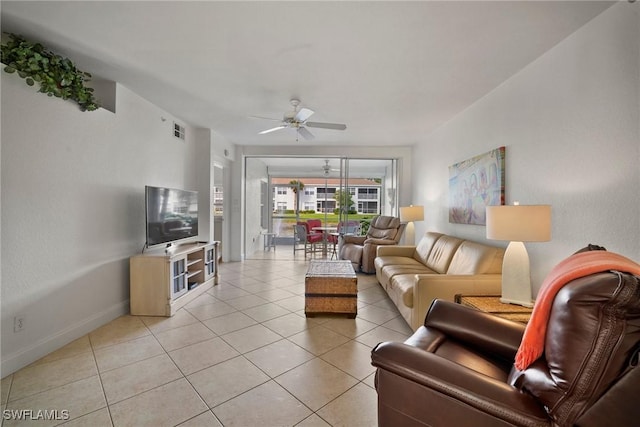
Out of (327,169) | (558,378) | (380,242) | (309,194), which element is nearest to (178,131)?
(380,242)

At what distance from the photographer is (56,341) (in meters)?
2.33

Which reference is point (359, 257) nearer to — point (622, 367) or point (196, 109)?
point (196, 109)

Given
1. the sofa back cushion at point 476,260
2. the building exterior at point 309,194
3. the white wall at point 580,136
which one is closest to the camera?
the white wall at point 580,136

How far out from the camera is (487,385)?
3.22 feet

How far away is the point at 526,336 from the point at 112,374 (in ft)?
8.40

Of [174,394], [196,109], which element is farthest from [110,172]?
[174,394]

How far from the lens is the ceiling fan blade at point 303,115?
306 centimetres

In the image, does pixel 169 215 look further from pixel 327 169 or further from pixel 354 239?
pixel 327 169

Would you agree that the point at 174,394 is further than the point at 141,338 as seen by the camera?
No

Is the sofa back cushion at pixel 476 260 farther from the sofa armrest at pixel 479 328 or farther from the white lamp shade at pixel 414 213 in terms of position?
the white lamp shade at pixel 414 213
